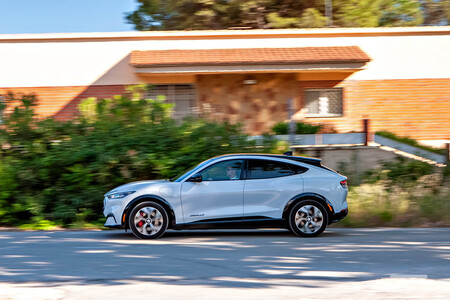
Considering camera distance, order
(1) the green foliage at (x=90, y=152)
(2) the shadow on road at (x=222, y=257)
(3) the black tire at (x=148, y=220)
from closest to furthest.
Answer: (2) the shadow on road at (x=222, y=257) → (3) the black tire at (x=148, y=220) → (1) the green foliage at (x=90, y=152)

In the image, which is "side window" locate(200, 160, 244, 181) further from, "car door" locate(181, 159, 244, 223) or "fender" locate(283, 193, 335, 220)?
"fender" locate(283, 193, 335, 220)

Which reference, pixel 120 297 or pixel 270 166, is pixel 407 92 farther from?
pixel 120 297

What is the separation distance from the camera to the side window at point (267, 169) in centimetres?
1028

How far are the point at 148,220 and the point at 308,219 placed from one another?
2.87 meters

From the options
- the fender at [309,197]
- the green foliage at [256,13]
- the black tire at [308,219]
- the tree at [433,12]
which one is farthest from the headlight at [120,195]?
the tree at [433,12]

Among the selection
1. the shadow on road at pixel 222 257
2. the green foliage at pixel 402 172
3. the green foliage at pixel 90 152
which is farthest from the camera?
the green foliage at pixel 402 172

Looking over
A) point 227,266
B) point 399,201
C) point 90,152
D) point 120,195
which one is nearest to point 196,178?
point 120,195

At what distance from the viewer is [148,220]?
1009cm

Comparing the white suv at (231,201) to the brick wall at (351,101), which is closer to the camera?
the white suv at (231,201)

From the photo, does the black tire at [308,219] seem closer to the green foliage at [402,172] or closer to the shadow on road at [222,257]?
the shadow on road at [222,257]

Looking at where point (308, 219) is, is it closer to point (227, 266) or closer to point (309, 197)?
point (309, 197)

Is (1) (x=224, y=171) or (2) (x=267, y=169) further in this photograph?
(2) (x=267, y=169)

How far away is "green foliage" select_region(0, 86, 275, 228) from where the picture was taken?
12.9 meters

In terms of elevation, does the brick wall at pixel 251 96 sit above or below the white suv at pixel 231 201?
above
